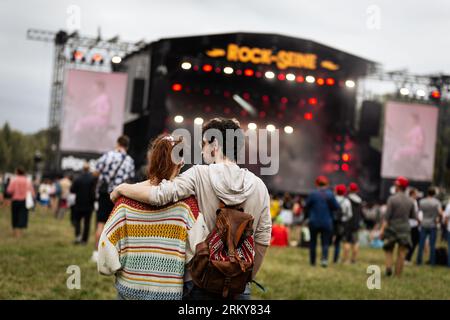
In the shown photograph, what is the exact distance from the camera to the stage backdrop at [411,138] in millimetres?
27656

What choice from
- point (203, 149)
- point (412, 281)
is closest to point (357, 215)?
point (412, 281)

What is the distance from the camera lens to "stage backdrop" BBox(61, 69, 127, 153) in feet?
87.1

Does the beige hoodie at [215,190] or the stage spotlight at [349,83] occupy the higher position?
the stage spotlight at [349,83]

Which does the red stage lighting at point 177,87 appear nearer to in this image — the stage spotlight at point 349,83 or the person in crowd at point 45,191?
the stage spotlight at point 349,83

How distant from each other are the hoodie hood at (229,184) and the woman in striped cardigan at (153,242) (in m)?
0.17

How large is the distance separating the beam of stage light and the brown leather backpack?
19145 millimetres

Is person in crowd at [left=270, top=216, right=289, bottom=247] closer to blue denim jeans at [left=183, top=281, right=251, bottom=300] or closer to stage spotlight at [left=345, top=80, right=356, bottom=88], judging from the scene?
stage spotlight at [left=345, top=80, right=356, bottom=88]

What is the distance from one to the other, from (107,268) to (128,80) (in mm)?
24741

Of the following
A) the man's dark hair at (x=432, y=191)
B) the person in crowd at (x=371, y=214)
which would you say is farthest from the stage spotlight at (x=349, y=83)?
the man's dark hair at (x=432, y=191)

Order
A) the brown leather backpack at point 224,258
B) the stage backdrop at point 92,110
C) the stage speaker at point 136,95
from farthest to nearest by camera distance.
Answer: the stage backdrop at point 92,110 → the stage speaker at point 136,95 → the brown leather backpack at point 224,258

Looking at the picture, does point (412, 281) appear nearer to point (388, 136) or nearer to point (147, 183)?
point (147, 183)

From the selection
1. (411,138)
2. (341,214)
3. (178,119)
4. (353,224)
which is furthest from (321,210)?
(411,138)

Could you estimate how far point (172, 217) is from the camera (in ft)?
13.6

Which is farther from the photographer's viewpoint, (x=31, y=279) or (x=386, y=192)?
(x=386, y=192)
